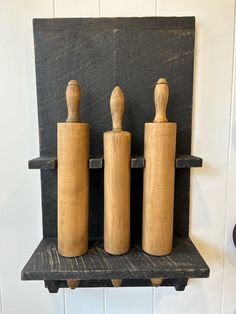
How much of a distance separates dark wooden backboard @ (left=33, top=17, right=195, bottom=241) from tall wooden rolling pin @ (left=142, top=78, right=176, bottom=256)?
5cm

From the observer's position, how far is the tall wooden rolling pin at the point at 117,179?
361 millimetres

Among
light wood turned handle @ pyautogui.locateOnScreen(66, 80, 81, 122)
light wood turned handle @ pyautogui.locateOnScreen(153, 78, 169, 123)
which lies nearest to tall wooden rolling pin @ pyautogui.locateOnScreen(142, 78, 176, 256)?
light wood turned handle @ pyautogui.locateOnScreen(153, 78, 169, 123)

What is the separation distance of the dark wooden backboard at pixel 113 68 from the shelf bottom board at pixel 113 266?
118mm

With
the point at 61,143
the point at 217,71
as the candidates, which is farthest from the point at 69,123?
the point at 217,71

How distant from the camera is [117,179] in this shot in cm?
36

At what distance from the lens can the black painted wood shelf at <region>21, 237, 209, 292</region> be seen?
0.35 m

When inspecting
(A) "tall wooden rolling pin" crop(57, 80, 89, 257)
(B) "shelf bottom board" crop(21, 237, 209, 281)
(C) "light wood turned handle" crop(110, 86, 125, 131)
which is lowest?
(B) "shelf bottom board" crop(21, 237, 209, 281)

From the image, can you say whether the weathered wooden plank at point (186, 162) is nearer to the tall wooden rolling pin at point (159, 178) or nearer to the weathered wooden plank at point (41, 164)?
the tall wooden rolling pin at point (159, 178)

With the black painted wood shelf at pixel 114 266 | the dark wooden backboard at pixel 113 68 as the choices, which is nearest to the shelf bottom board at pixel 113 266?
the black painted wood shelf at pixel 114 266

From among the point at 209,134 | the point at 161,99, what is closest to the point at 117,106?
the point at 161,99

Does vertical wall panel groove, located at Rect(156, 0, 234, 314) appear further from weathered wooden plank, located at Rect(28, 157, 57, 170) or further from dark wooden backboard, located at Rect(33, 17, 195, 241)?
weathered wooden plank, located at Rect(28, 157, 57, 170)

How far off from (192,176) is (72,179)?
0.22 meters

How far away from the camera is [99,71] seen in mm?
411

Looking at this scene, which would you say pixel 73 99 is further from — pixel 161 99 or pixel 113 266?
pixel 113 266
